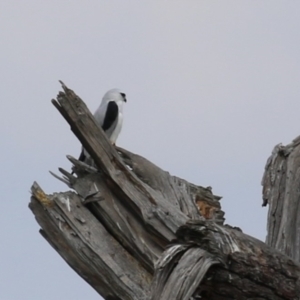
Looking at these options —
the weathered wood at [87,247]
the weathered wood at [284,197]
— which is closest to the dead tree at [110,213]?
the weathered wood at [87,247]

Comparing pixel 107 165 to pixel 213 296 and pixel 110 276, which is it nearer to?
pixel 110 276

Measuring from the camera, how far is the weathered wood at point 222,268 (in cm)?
484

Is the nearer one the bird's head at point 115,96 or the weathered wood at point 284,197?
the weathered wood at point 284,197

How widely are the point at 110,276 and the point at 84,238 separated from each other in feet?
1.36

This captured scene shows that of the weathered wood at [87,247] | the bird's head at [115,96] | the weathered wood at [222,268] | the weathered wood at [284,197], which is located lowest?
the weathered wood at [222,268]

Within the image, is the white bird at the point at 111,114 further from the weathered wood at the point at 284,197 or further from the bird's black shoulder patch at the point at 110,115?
the weathered wood at the point at 284,197

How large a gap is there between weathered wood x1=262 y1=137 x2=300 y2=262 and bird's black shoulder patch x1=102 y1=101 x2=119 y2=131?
795 centimetres

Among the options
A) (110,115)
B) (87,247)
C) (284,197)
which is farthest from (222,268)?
(110,115)

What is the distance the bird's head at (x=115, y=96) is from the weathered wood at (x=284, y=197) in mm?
9249

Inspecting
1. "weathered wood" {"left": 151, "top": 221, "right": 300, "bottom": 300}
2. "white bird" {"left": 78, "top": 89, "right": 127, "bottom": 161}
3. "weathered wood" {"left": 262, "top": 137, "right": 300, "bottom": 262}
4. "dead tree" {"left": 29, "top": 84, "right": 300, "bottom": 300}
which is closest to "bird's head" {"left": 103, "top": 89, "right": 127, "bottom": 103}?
"white bird" {"left": 78, "top": 89, "right": 127, "bottom": 161}

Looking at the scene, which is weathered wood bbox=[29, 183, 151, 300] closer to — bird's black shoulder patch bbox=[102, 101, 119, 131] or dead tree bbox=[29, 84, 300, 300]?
dead tree bbox=[29, 84, 300, 300]

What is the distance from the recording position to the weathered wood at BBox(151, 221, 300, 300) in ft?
15.9

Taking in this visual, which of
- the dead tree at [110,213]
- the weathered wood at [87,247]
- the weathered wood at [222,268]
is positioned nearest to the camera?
the weathered wood at [222,268]

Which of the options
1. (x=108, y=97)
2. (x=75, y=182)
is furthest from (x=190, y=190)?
(x=108, y=97)
